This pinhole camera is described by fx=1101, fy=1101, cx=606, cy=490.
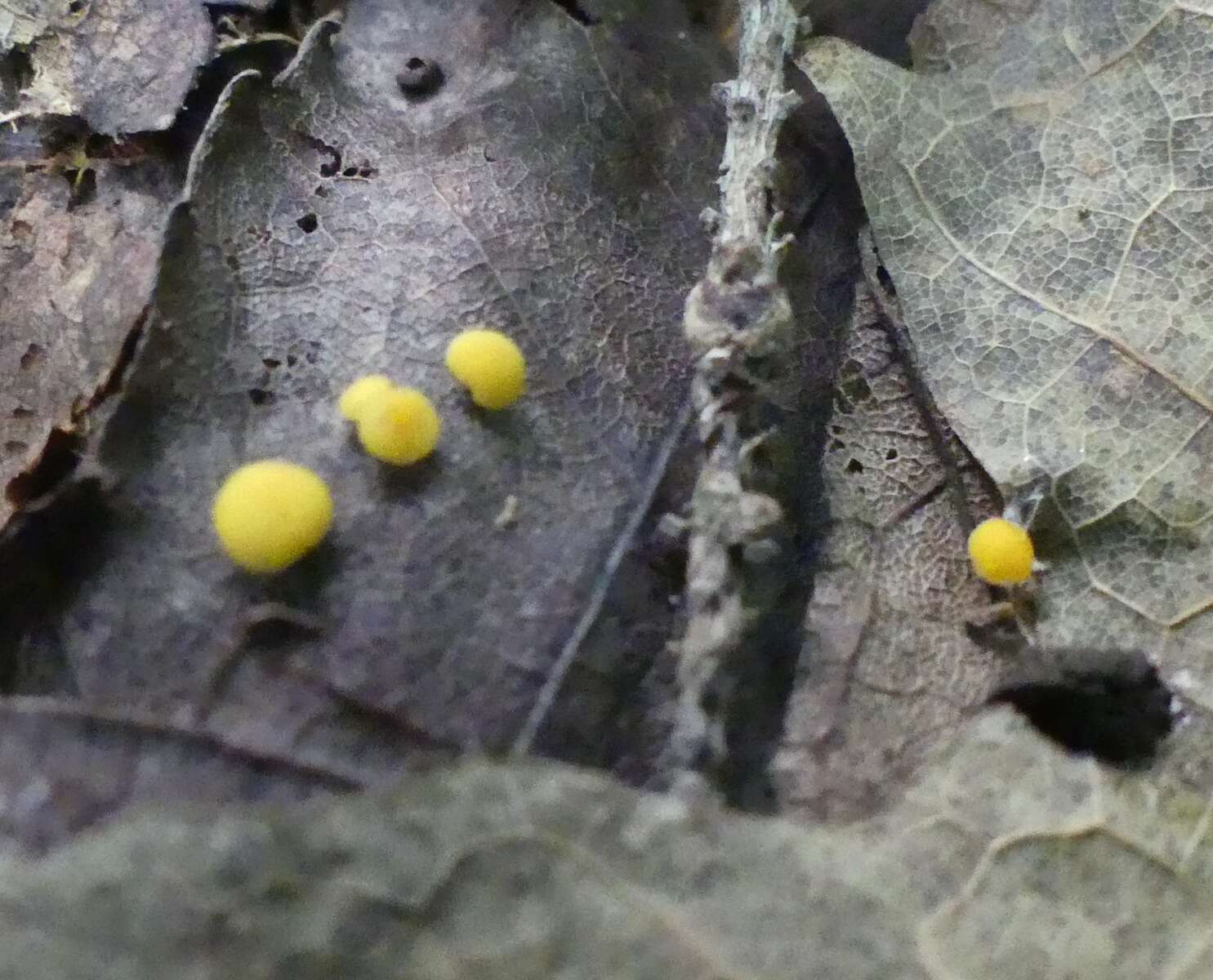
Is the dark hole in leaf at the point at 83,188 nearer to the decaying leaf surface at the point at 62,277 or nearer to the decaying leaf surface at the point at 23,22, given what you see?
the decaying leaf surface at the point at 62,277

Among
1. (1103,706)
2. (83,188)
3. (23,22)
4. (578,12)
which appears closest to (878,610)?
(1103,706)

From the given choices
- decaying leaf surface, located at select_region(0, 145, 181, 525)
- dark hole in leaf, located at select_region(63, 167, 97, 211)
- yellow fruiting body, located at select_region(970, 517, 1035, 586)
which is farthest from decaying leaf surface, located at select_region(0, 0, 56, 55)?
yellow fruiting body, located at select_region(970, 517, 1035, 586)

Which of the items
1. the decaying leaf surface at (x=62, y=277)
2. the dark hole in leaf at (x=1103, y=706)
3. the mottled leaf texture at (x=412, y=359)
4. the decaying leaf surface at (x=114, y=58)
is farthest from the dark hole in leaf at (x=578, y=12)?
the dark hole in leaf at (x=1103, y=706)

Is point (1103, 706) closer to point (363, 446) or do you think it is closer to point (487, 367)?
point (487, 367)

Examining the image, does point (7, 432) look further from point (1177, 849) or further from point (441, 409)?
point (1177, 849)

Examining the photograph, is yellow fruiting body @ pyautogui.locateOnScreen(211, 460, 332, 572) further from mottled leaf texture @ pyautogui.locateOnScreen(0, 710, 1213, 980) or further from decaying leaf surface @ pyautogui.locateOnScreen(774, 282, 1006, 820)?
decaying leaf surface @ pyautogui.locateOnScreen(774, 282, 1006, 820)
